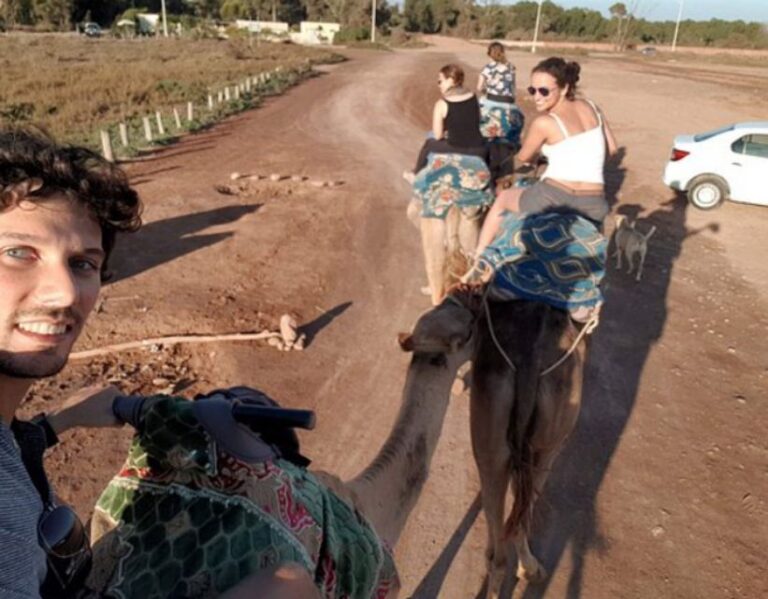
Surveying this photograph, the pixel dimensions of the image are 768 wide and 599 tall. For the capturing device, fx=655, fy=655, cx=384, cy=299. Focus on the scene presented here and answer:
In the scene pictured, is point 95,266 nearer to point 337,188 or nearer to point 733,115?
point 337,188

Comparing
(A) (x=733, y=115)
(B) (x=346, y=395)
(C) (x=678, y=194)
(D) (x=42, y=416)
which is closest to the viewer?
(D) (x=42, y=416)

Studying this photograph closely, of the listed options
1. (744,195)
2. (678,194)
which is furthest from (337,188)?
(744,195)

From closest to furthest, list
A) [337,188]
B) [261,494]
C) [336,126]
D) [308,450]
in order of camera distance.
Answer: [261,494], [308,450], [337,188], [336,126]

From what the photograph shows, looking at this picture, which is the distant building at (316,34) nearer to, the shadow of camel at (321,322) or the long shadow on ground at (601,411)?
the long shadow on ground at (601,411)

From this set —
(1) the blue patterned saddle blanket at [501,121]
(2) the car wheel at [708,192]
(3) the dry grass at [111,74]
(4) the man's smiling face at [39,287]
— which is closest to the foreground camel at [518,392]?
(4) the man's smiling face at [39,287]

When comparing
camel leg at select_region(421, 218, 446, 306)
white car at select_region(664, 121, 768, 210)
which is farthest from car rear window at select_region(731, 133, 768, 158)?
camel leg at select_region(421, 218, 446, 306)

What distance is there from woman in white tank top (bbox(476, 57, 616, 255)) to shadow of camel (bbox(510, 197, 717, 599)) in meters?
2.21

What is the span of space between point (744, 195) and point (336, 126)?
12.1 metres

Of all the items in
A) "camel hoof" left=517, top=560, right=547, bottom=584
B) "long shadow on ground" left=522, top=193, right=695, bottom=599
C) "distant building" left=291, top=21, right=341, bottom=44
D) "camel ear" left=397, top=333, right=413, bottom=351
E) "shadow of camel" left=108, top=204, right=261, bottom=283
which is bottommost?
"camel hoof" left=517, top=560, right=547, bottom=584

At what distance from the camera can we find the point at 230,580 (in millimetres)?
1642

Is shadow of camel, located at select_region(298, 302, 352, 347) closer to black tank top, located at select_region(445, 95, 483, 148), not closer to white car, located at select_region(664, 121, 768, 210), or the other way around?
black tank top, located at select_region(445, 95, 483, 148)

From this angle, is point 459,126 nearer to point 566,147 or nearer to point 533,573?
point 566,147

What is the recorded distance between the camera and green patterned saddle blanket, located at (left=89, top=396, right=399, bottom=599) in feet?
5.51

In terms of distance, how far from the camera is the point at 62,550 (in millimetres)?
1571
